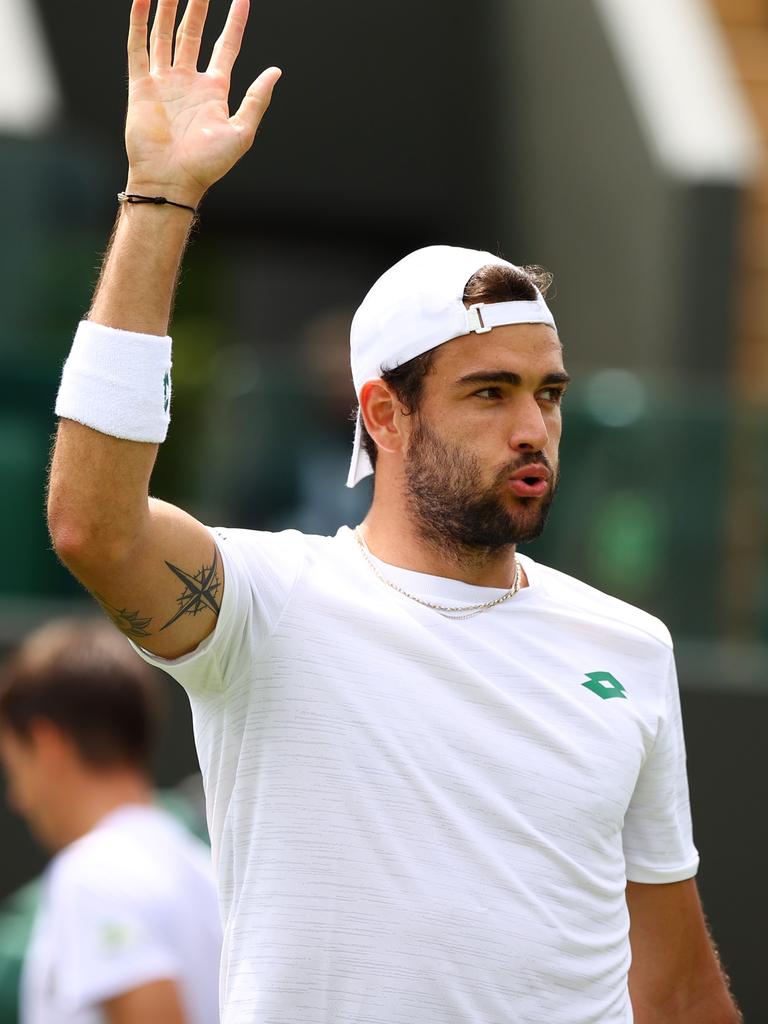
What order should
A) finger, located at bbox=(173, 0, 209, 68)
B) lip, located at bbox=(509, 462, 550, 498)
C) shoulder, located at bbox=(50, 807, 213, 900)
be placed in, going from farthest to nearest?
shoulder, located at bbox=(50, 807, 213, 900), lip, located at bbox=(509, 462, 550, 498), finger, located at bbox=(173, 0, 209, 68)

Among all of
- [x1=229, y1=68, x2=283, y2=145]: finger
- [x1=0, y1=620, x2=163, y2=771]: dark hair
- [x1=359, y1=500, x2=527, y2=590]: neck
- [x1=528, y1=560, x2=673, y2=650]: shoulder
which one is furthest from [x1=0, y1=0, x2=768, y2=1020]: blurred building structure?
[x1=229, y1=68, x2=283, y2=145]: finger

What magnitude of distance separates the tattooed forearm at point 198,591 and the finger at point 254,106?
667 millimetres

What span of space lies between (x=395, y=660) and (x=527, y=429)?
17.1 inches

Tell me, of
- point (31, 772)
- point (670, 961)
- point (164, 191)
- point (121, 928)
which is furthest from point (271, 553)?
point (31, 772)

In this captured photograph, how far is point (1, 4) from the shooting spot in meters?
10.3

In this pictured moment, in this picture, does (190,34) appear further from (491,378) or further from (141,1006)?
(141,1006)

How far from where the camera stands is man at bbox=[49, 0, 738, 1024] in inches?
95.7

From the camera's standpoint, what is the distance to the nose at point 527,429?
106 inches

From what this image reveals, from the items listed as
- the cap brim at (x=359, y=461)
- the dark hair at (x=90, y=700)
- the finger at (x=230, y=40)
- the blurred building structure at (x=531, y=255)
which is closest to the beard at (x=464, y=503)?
the cap brim at (x=359, y=461)

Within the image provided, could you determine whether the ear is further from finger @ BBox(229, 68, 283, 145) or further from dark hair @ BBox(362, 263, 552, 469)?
finger @ BBox(229, 68, 283, 145)

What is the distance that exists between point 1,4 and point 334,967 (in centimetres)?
900

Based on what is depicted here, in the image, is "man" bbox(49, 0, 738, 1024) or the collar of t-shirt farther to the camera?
the collar of t-shirt

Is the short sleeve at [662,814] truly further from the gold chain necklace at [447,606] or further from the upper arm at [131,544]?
the upper arm at [131,544]

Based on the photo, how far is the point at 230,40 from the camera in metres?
2.65
